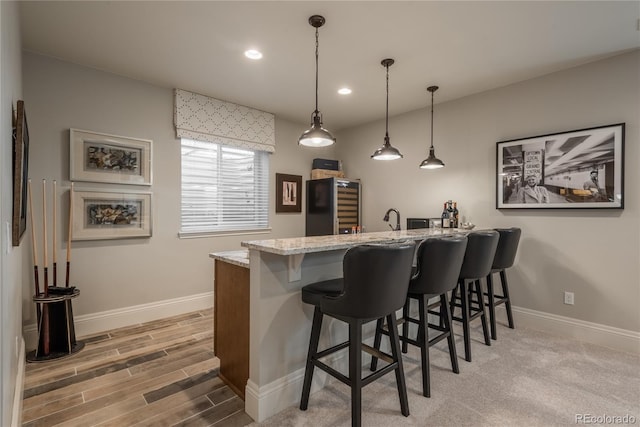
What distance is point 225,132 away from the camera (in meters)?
3.98

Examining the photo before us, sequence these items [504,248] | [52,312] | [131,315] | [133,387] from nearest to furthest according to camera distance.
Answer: [133,387] → [52,312] → [504,248] → [131,315]

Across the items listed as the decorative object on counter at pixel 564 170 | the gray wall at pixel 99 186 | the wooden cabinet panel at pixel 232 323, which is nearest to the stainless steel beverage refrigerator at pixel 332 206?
the gray wall at pixel 99 186

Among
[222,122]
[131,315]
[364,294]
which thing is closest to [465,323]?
[364,294]

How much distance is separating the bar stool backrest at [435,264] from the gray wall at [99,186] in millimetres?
2754

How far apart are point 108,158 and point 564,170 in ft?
14.8

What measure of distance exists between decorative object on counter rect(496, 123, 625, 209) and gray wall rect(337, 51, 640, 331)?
7 centimetres

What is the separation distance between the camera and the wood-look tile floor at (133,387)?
1.88 metres

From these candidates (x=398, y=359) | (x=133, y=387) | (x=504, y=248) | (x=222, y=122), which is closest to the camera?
(x=398, y=359)

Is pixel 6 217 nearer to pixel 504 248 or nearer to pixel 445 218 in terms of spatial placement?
pixel 504 248

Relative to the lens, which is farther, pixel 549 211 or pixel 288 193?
pixel 288 193

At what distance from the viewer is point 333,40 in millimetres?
2559

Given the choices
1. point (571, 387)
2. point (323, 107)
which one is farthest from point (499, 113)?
point (571, 387)

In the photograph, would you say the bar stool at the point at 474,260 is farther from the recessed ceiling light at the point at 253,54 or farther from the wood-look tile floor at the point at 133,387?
the recessed ceiling light at the point at 253,54

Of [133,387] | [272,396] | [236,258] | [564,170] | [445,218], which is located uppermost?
[564,170]
